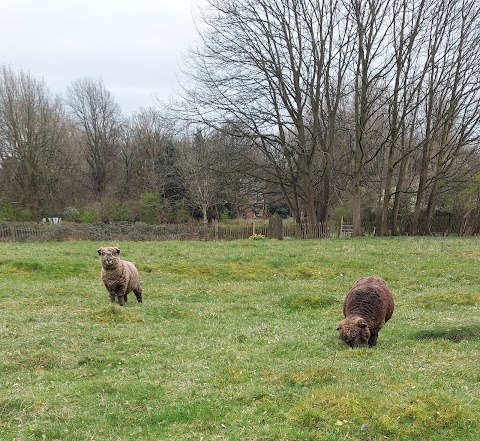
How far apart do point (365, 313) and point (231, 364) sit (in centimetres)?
307

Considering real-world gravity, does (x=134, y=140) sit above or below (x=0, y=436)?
above

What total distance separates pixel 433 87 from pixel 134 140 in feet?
137

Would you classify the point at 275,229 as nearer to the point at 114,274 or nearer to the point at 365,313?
the point at 114,274

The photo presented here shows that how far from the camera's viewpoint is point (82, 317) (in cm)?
1194

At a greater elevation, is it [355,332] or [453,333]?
[355,332]

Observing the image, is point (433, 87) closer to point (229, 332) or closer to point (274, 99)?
point (274, 99)

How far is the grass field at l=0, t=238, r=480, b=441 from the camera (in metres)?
5.76

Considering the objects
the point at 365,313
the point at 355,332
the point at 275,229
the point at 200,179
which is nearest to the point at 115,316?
the point at 355,332

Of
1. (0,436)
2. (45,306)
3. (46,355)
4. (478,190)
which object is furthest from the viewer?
(478,190)

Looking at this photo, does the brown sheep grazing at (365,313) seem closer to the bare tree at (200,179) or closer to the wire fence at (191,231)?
the wire fence at (191,231)

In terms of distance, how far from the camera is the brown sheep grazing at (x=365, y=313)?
9.16m

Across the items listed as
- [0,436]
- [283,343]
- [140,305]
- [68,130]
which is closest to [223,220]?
[68,130]

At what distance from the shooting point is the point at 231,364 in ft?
27.0

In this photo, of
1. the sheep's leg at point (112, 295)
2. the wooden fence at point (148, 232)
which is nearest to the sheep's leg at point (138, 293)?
the sheep's leg at point (112, 295)
